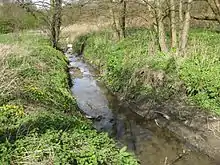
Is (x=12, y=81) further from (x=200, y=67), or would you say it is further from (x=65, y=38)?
(x=65, y=38)

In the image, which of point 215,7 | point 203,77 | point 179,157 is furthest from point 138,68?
point 215,7

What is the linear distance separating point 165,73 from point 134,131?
2.70 meters

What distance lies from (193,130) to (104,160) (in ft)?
14.6

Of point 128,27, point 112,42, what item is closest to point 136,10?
point 112,42

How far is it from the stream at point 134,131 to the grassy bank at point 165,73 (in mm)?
752

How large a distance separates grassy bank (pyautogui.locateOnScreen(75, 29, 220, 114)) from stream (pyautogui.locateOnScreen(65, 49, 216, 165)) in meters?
0.75

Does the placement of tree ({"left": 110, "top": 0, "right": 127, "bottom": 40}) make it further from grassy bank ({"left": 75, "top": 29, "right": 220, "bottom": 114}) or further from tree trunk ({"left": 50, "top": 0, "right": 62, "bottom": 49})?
tree trunk ({"left": 50, "top": 0, "right": 62, "bottom": 49})

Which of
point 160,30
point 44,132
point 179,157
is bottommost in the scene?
point 179,157

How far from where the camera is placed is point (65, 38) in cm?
3412

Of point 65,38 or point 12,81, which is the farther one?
point 65,38


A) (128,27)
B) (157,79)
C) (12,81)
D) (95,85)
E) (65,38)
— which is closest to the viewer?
(12,81)

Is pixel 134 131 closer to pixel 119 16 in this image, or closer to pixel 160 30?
pixel 160 30

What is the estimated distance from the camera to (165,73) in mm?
13016

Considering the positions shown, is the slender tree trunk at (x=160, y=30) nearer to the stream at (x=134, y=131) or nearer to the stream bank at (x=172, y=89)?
the stream bank at (x=172, y=89)
